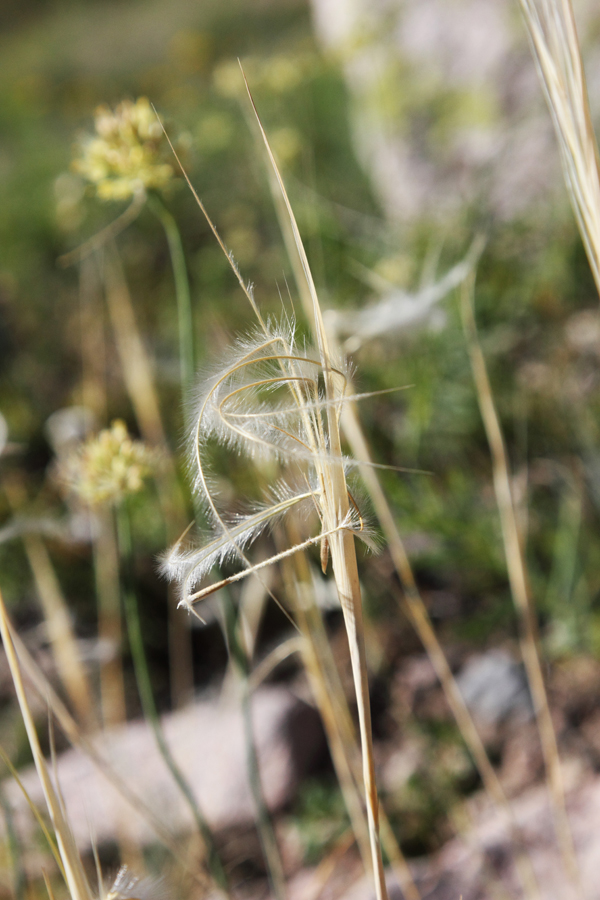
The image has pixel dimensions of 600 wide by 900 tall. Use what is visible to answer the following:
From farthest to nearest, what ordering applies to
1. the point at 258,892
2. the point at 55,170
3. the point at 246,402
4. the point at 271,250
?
the point at 55,170 < the point at 271,250 < the point at 258,892 < the point at 246,402

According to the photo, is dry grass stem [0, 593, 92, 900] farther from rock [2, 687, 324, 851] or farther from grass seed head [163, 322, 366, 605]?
rock [2, 687, 324, 851]

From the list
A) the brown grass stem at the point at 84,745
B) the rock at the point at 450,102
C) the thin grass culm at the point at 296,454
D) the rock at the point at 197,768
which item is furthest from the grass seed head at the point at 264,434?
the rock at the point at 450,102

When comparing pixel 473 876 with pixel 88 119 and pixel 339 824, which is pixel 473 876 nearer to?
pixel 339 824

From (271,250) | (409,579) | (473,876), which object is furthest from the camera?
(271,250)

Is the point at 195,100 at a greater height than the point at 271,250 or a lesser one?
greater

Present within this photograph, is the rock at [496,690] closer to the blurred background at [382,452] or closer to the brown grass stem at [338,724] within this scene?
the blurred background at [382,452]

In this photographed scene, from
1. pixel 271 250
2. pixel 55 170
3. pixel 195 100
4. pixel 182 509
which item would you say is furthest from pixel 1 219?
pixel 182 509

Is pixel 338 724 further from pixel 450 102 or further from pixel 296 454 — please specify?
pixel 450 102
